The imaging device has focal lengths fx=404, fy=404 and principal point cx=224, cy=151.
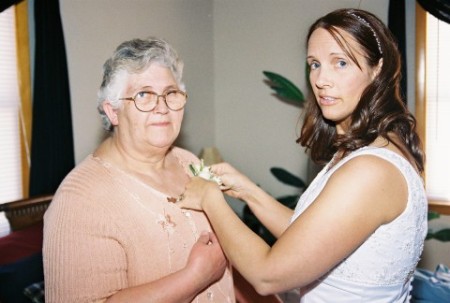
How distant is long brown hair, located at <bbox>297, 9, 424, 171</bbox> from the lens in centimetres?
129

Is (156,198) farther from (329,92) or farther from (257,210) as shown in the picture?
(329,92)

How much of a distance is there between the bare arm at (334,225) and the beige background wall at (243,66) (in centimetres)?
315

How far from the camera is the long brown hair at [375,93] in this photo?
1.29 m

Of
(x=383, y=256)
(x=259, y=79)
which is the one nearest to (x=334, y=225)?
(x=383, y=256)

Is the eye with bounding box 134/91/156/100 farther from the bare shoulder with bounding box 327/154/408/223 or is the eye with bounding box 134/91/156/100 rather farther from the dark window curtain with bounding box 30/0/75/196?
the dark window curtain with bounding box 30/0/75/196

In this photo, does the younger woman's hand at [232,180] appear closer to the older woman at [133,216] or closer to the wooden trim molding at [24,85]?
the older woman at [133,216]

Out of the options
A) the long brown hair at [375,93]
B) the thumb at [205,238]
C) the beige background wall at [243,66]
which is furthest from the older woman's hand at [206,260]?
the beige background wall at [243,66]

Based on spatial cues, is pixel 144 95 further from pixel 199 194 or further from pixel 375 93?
pixel 375 93

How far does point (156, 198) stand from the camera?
5.14 feet

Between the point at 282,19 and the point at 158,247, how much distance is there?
12.8 ft

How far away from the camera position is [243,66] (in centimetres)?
509

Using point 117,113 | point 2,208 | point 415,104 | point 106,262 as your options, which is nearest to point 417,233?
point 106,262

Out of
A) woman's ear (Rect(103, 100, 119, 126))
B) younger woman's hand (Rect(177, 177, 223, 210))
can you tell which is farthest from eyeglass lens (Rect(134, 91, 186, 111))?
younger woman's hand (Rect(177, 177, 223, 210))

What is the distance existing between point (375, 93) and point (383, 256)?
1.69 ft
